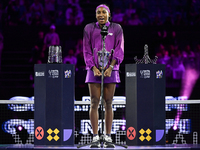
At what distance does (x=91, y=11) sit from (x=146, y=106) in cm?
615

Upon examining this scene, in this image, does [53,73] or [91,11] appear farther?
[91,11]

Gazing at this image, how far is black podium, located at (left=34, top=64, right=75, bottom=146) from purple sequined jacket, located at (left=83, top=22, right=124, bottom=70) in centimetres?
31

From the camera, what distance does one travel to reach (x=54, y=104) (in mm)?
4250

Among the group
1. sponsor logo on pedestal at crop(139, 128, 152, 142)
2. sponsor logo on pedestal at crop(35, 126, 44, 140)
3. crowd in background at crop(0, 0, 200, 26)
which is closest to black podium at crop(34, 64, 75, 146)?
sponsor logo on pedestal at crop(35, 126, 44, 140)

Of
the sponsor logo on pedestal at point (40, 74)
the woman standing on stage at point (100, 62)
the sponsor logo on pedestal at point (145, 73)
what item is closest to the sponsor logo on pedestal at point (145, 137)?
the woman standing on stage at point (100, 62)

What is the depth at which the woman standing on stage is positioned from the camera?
413 cm

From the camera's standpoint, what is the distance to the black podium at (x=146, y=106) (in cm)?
423

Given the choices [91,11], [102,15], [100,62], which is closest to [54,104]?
[100,62]

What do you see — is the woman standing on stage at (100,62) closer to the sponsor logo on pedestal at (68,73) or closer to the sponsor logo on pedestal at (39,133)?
the sponsor logo on pedestal at (68,73)

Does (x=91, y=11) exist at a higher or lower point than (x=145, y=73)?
higher

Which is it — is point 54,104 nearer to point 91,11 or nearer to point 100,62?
point 100,62

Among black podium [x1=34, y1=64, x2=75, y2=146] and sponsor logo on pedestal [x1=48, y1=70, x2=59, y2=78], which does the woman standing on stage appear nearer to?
black podium [x1=34, y1=64, x2=75, y2=146]

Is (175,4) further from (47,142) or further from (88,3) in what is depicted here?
(47,142)

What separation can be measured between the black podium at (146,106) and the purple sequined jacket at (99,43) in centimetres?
29
